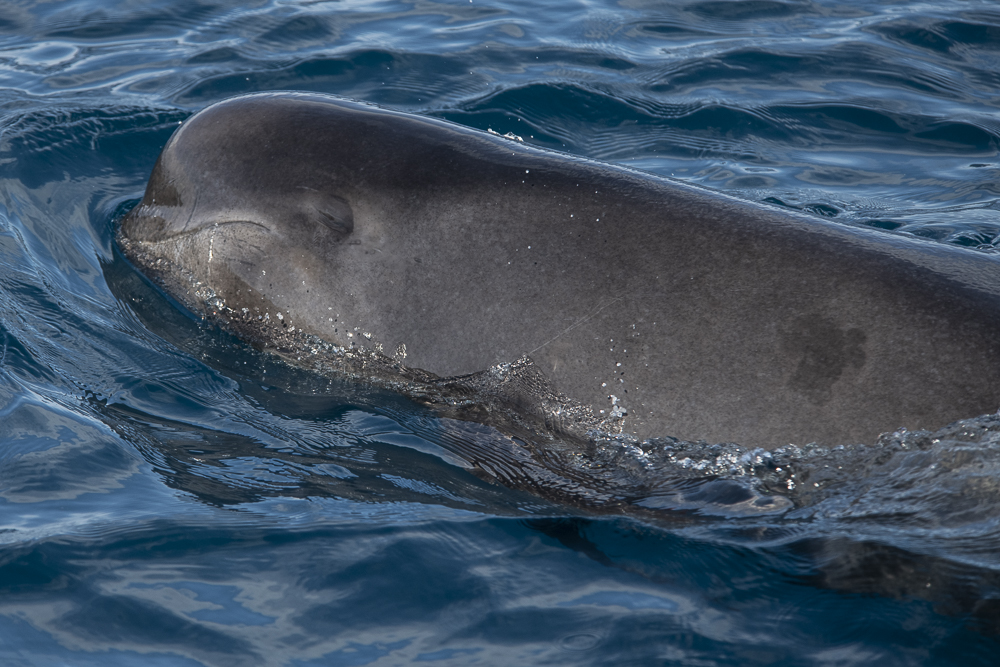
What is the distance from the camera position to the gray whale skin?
14.8 feet

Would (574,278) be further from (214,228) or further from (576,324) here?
(214,228)

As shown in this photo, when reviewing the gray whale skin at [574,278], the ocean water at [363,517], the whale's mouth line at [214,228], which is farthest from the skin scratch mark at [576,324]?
the whale's mouth line at [214,228]

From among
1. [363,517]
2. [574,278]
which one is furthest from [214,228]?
[574,278]

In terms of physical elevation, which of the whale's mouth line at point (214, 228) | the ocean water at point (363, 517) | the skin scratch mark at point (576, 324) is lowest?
the ocean water at point (363, 517)

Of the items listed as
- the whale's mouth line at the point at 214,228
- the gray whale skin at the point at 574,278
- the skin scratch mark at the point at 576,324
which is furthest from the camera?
the whale's mouth line at the point at 214,228

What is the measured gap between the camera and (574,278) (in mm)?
4988

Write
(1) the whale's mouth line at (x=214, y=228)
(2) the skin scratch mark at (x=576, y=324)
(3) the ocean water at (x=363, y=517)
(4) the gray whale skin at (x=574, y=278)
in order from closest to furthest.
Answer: (3) the ocean water at (x=363, y=517) → (4) the gray whale skin at (x=574, y=278) → (2) the skin scratch mark at (x=576, y=324) → (1) the whale's mouth line at (x=214, y=228)

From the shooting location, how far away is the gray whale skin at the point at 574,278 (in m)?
4.51

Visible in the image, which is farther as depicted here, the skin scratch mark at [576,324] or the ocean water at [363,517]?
the skin scratch mark at [576,324]

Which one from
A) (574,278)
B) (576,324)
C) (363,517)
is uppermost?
(574,278)

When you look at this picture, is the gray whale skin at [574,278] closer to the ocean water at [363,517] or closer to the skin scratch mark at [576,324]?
the skin scratch mark at [576,324]

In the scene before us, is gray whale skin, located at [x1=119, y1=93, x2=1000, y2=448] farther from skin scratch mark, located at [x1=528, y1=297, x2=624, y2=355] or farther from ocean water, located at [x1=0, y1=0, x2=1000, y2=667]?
ocean water, located at [x1=0, y1=0, x2=1000, y2=667]

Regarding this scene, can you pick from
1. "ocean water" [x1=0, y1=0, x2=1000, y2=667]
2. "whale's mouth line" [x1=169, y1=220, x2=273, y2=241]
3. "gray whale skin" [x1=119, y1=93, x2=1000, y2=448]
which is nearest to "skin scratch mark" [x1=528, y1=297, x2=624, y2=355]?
"gray whale skin" [x1=119, y1=93, x2=1000, y2=448]

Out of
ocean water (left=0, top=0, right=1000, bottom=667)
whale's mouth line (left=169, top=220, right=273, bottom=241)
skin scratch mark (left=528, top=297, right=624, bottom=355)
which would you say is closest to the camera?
ocean water (left=0, top=0, right=1000, bottom=667)
